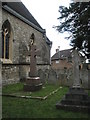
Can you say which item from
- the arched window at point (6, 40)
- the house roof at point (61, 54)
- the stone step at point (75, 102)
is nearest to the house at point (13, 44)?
the arched window at point (6, 40)

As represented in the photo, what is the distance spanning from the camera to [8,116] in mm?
5371

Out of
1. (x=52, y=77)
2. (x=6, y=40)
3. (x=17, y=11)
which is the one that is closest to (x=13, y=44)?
(x=6, y=40)

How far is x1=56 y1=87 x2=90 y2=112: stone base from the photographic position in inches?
247

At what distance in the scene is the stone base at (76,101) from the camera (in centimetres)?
628

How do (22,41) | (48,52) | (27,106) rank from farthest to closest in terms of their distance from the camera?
(48,52) < (22,41) < (27,106)

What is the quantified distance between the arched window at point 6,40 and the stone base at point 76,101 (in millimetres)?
8366

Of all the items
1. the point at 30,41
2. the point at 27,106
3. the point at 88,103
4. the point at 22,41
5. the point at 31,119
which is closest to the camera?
the point at 31,119

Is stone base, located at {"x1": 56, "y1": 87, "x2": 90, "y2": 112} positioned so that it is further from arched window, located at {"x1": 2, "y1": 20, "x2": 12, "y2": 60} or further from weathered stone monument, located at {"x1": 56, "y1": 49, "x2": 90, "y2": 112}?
arched window, located at {"x1": 2, "y1": 20, "x2": 12, "y2": 60}

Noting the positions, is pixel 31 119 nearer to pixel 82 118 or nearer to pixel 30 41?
pixel 82 118

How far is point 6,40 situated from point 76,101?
942cm

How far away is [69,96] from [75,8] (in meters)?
9.96

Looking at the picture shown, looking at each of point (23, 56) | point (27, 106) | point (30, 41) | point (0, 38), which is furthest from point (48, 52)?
point (27, 106)

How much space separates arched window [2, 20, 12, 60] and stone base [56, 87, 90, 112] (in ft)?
27.4

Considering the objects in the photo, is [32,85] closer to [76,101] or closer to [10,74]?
[10,74]
